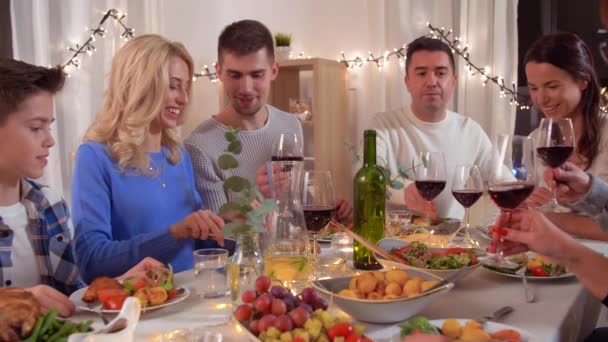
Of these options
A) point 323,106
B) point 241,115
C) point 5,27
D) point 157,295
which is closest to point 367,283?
point 157,295

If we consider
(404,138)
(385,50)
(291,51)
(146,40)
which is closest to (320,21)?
(291,51)

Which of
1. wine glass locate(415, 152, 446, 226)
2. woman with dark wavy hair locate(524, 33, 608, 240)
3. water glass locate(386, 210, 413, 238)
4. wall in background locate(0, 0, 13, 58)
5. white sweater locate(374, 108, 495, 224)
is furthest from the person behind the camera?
white sweater locate(374, 108, 495, 224)

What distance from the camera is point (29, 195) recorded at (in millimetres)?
1421

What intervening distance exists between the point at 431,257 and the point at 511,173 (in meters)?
0.26

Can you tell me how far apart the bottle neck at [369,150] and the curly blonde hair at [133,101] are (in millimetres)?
725

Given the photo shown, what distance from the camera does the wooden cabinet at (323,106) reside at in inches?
141

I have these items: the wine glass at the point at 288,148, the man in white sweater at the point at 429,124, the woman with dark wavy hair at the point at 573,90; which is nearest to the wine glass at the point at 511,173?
the wine glass at the point at 288,148

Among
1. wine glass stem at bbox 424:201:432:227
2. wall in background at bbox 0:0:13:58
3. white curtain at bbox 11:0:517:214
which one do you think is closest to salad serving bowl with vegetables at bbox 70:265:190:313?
wine glass stem at bbox 424:201:432:227

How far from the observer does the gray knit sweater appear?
2105 millimetres

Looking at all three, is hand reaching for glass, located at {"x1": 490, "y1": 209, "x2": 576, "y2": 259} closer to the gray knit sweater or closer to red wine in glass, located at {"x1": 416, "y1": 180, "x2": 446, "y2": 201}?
red wine in glass, located at {"x1": 416, "y1": 180, "x2": 446, "y2": 201}

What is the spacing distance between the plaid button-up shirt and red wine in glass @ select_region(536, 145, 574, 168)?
51.7 inches

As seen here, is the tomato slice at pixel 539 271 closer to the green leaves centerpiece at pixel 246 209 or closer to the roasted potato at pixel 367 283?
the roasted potato at pixel 367 283

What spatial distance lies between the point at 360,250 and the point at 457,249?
23cm

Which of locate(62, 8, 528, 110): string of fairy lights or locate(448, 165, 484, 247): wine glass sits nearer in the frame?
locate(448, 165, 484, 247): wine glass
